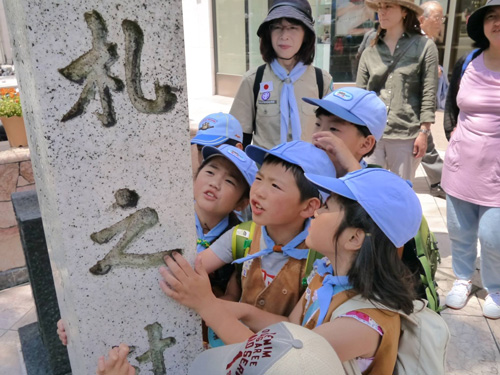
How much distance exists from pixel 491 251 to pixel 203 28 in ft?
29.6

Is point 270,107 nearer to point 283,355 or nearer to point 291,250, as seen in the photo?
point 291,250

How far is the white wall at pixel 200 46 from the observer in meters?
10.1

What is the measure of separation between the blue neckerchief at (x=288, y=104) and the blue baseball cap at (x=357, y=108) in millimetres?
685

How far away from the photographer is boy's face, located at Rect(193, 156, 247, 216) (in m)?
1.72

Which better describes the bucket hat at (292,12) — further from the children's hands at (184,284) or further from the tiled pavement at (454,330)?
the tiled pavement at (454,330)

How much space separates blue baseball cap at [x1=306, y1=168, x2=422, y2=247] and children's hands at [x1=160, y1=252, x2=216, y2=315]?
0.44 metres

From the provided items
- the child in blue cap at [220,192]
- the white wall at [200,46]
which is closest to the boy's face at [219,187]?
the child in blue cap at [220,192]

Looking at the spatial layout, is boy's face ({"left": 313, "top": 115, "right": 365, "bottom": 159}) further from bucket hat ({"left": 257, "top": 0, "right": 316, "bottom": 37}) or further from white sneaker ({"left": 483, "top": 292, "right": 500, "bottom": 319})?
white sneaker ({"left": 483, "top": 292, "right": 500, "bottom": 319})

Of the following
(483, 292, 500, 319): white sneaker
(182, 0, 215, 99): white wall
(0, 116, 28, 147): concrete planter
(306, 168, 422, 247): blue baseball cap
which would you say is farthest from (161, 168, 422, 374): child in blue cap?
(182, 0, 215, 99): white wall

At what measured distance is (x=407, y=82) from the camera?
315cm

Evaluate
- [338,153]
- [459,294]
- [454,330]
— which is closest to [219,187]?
[338,153]

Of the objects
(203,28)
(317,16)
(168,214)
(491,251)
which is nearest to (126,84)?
(168,214)

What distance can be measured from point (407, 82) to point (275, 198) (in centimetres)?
216

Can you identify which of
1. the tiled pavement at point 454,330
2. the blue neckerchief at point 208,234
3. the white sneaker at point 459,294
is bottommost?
the tiled pavement at point 454,330
